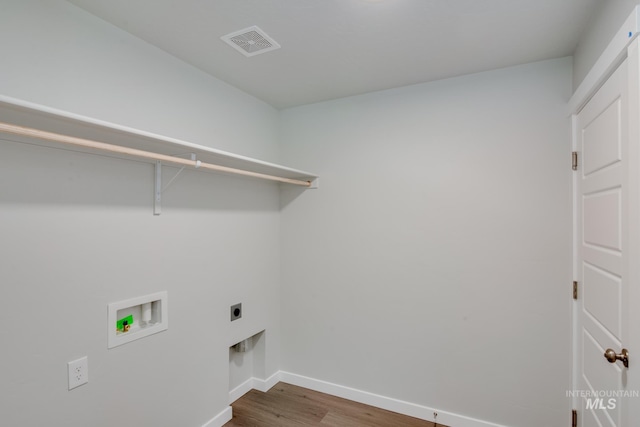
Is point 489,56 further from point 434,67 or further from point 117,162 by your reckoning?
point 117,162

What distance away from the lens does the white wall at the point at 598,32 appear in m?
1.22

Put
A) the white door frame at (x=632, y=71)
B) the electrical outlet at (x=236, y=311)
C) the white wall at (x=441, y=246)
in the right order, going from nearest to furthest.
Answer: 1. the white door frame at (x=632, y=71)
2. the white wall at (x=441, y=246)
3. the electrical outlet at (x=236, y=311)

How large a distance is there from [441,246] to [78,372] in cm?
226

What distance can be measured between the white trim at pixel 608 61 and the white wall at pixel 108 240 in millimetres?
2192

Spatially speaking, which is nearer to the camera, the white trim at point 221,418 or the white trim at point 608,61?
the white trim at point 608,61

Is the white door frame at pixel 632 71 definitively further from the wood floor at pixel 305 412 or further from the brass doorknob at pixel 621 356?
the wood floor at pixel 305 412

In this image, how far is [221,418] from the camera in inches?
88.4

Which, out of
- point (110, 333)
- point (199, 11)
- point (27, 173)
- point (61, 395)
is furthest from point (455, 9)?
point (61, 395)

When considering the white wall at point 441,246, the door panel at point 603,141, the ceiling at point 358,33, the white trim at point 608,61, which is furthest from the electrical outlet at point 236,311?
the white trim at point 608,61

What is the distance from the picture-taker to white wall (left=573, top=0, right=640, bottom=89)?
1224 mm

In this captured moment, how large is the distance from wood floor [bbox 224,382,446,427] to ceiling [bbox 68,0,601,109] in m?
2.52

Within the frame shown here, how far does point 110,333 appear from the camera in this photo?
1.60m

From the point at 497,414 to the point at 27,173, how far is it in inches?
118

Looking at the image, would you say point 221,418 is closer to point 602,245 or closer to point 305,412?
point 305,412
